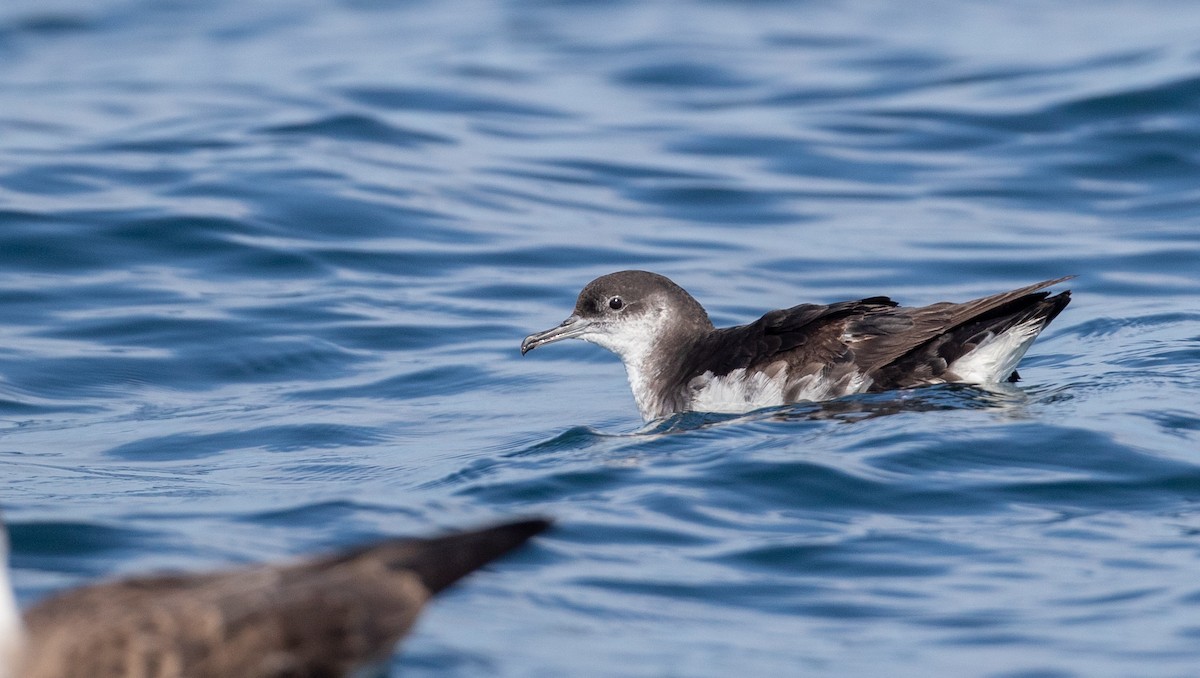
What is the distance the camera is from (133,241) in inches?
456

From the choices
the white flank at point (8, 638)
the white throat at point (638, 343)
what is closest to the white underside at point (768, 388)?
the white throat at point (638, 343)

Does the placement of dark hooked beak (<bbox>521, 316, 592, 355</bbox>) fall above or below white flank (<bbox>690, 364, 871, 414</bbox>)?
above

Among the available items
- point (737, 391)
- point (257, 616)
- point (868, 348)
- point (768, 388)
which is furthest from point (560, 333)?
point (257, 616)

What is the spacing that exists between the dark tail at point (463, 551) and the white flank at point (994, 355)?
4.07 metres

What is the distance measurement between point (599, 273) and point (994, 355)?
4.16 meters

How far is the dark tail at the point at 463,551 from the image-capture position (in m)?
4.23

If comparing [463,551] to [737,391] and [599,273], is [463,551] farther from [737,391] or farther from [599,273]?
[599,273]

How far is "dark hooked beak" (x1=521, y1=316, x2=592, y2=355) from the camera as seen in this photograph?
8672 mm

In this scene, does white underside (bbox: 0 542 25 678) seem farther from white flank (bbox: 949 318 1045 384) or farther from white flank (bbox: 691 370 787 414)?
white flank (bbox: 949 318 1045 384)

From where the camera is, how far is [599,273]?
11.5 metres

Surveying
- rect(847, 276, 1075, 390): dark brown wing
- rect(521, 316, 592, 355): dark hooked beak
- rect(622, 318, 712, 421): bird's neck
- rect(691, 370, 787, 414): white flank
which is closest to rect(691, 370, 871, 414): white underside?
rect(691, 370, 787, 414): white flank

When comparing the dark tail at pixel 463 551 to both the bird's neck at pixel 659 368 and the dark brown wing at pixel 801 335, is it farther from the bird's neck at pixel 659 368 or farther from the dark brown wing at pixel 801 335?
the bird's neck at pixel 659 368

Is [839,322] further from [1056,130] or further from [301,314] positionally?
[1056,130]

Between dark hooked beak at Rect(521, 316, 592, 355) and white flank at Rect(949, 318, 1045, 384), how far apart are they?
6.80 feet
